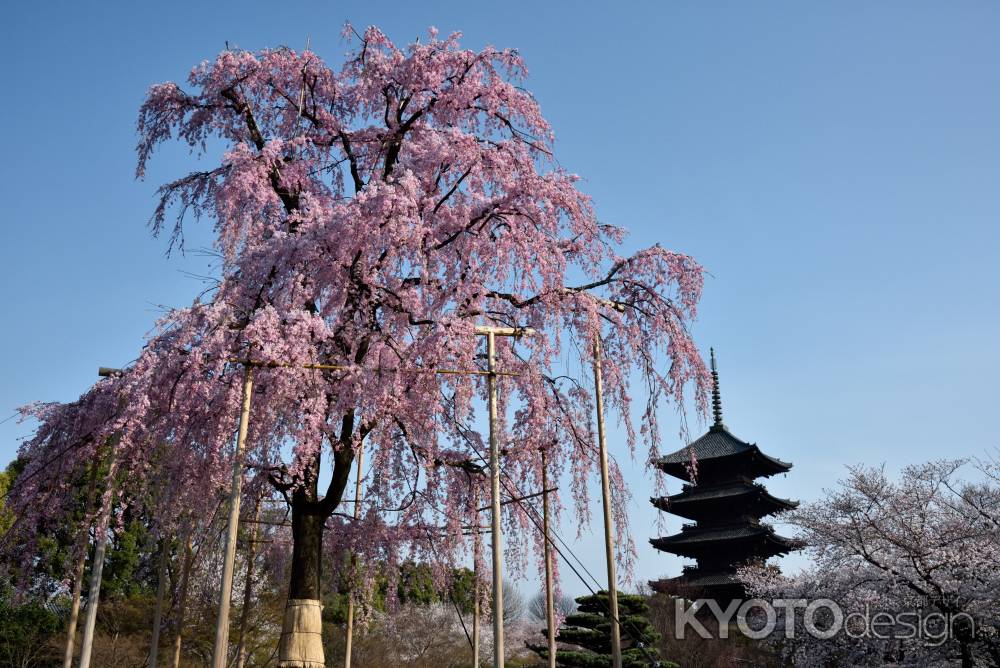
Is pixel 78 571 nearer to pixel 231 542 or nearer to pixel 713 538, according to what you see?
pixel 231 542

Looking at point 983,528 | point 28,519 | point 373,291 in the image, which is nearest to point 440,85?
point 373,291

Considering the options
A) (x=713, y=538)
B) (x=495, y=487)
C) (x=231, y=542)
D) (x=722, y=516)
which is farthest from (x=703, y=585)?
(x=231, y=542)

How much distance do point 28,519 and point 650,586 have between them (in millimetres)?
31799

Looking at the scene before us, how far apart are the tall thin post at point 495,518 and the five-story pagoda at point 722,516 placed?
91.4 feet

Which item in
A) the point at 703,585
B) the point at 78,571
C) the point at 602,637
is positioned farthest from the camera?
the point at 703,585

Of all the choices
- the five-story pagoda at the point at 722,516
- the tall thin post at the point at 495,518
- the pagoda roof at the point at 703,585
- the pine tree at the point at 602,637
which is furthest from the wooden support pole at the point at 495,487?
the pagoda roof at the point at 703,585

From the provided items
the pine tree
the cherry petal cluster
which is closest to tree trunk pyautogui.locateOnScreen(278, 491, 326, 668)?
the cherry petal cluster

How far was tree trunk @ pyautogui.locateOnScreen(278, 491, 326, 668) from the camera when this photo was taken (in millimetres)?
10102

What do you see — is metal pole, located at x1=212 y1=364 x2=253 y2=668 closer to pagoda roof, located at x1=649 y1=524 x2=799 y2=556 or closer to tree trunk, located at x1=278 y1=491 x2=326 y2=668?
tree trunk, located at x1=278 y1=491 x2=326 y2=668

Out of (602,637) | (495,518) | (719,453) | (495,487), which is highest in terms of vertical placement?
(719,453)

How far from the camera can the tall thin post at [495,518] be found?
30.6ft

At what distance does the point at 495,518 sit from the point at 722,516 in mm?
32912

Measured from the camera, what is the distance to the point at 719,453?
40.5 meters

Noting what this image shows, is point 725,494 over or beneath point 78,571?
over
